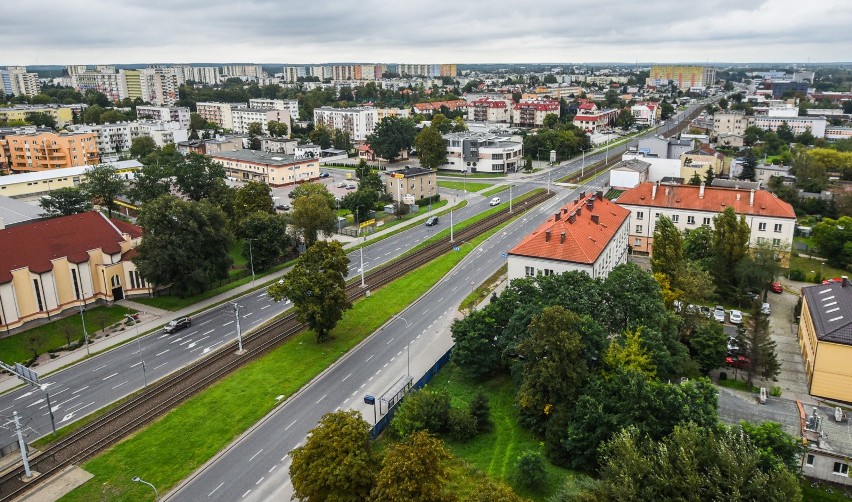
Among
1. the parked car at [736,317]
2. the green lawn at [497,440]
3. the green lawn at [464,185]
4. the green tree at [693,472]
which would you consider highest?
the green lawn at [464,185]

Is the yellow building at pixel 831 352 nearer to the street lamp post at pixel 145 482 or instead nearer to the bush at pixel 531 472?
the bush at pixel 531 472

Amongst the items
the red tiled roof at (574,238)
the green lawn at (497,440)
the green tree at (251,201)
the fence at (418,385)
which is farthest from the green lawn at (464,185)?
the green lawn at (497,440)


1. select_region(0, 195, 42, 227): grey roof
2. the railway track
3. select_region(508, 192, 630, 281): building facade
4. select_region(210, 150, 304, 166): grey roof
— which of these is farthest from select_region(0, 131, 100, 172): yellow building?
select_region(508, 192, 630, 281): building facade

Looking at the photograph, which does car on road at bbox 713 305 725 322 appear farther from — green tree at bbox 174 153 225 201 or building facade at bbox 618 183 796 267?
green tree at bbox 174 153 225 201

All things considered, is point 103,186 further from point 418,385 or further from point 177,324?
point 418,385

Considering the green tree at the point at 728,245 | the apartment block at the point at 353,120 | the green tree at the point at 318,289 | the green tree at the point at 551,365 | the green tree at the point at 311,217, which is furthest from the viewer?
the apartment block at the point at 353,120

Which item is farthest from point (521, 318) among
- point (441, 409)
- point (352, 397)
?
point (352, 397)
